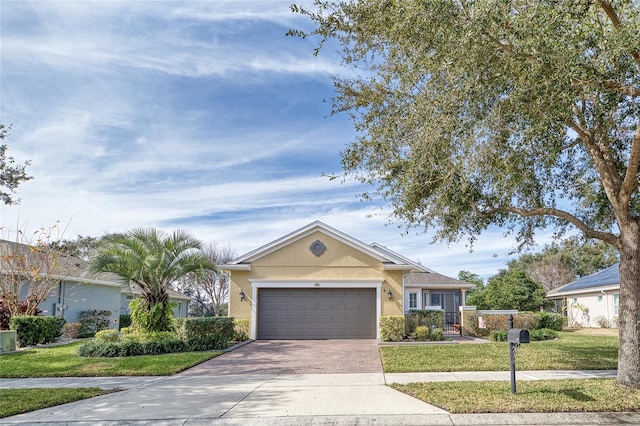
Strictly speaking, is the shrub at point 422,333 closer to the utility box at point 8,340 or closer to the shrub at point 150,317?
the shrub at point 150,317

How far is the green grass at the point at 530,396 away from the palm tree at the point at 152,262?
10.3 meters

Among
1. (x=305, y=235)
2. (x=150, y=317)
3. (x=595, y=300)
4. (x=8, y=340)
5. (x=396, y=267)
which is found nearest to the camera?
(x=150, y=317)

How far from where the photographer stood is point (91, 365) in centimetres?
1281

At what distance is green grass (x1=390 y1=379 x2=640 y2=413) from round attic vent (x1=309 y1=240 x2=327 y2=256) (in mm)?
11366

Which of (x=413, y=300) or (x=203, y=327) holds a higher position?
(x=413, y=300)

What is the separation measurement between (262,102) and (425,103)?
8531 mm

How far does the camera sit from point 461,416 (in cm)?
721

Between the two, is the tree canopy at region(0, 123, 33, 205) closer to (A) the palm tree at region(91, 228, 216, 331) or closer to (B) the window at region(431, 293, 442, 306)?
(A) the palm tree at region(91, 228, 216, 331)

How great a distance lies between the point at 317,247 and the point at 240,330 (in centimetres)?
478

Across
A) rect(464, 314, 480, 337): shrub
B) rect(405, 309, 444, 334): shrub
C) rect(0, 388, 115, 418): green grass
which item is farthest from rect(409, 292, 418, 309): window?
rect(0, 388, 115, 418): green grass

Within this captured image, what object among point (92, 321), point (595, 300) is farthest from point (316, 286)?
point (595, 300)

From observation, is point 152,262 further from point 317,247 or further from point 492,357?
point 492,357

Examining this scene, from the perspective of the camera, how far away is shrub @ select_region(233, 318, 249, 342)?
1944cm

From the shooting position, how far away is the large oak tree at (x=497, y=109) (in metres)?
7.44
